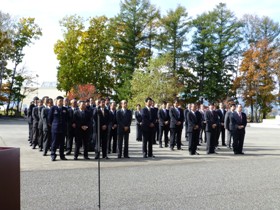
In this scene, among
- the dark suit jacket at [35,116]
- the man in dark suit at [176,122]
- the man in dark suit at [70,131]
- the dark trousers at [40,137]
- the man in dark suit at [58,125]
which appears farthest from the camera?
the man in dark suit at [176,122]

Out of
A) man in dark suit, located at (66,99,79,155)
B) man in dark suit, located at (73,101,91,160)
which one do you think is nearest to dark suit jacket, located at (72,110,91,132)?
man in dark suit, located at (73,101,91,160)

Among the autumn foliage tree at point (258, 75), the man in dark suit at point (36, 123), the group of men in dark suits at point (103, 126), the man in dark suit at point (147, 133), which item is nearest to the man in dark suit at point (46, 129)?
the group of men in dark suits at point (103, 126)

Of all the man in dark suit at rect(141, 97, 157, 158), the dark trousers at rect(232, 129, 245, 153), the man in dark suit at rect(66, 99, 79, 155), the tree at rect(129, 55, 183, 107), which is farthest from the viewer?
the tree at rect(129, 55, 183, 107)

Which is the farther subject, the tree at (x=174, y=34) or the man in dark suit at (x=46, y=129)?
the tree at (x=174, y=34)

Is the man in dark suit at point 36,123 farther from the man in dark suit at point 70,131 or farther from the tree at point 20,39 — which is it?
the tree at point 20,39

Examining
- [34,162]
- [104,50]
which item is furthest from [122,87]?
[34,162]

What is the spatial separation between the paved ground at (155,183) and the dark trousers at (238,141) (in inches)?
63.6

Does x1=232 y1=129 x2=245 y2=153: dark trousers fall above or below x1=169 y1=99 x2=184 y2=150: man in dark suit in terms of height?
below

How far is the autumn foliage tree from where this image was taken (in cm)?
4875

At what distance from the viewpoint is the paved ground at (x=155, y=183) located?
6660 mm

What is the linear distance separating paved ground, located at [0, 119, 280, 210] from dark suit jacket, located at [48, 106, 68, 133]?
1043 mm

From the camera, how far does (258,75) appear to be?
48.7m

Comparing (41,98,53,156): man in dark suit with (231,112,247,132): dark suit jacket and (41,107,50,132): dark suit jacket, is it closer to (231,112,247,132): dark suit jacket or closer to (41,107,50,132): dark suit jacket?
(41,107,50,132): dark suit jacket

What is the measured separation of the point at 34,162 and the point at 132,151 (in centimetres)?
454
